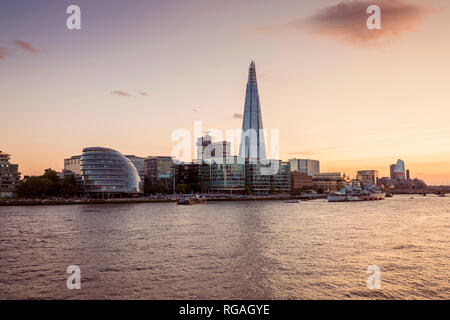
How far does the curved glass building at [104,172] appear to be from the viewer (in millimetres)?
137875

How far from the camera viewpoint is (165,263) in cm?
2448

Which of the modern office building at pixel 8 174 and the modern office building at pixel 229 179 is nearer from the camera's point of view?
the modern office building at pixel 8 174

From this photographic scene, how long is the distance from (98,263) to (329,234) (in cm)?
2447

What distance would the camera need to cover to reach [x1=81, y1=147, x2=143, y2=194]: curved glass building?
137875 millimetres

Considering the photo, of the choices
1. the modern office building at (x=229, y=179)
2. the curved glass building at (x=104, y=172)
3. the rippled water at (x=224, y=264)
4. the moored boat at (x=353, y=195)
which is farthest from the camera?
the modern office building at (x=229, y=179)

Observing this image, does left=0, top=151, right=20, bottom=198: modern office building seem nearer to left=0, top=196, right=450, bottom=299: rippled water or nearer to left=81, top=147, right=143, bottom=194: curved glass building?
left=81, top=147, right=143, bottom=194: curved glass building

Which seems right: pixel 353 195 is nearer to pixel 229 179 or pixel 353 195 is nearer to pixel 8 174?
pixel 229 179

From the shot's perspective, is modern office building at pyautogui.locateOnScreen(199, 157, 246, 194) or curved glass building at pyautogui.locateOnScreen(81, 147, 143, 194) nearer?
curved glass building at pyautogui.locateOnScreen(81, 147, 143, 194)

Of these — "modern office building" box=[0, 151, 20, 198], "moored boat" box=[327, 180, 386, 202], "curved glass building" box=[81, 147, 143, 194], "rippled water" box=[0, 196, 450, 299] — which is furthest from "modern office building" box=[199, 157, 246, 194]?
"rippled water" box=[0, 196, 450, 299]

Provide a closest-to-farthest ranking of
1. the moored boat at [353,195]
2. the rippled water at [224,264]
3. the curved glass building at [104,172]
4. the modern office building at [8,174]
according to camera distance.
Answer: the rippled water at [224,264] → the curved glass building at [104,172] → the moored boat at [353,195] → the modern office building at [8,174]

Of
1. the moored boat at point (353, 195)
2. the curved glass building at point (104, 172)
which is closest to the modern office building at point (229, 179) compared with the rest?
the moored boat at point (353, 195)

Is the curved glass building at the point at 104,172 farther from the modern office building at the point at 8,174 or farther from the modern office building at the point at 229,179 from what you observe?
the modern office building at the point at 229,179
